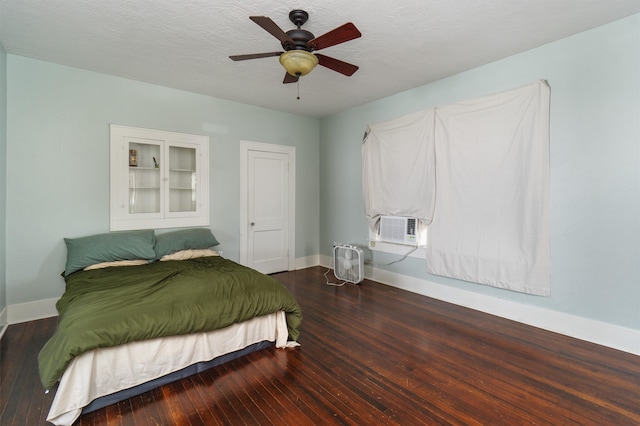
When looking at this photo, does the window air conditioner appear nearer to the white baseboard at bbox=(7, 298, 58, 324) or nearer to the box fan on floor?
the box fan on floor

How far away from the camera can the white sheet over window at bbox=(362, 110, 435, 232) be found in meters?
3.86

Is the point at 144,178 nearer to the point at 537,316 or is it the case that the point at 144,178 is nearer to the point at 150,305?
the point at 150,305

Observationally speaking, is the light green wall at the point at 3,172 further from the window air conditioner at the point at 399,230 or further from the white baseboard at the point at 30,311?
the window air conditioner at the point at 399,230

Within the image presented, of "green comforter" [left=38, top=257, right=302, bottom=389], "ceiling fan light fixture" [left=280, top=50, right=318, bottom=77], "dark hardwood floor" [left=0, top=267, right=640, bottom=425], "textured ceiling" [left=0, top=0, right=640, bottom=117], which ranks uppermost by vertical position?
"textured ceiling" [left=0, top=0, right=640, bottom=117]

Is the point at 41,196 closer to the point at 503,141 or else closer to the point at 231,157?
the point at 231,157

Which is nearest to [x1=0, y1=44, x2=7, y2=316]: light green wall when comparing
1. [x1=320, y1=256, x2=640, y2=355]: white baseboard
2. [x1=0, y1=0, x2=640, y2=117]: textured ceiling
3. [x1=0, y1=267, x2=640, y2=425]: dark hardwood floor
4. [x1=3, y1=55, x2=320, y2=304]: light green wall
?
[x1=3, y1=55, x2=320, y2=304]: light green wall

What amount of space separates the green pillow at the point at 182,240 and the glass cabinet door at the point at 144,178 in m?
0.46

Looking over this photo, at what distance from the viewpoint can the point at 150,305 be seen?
6.82ft

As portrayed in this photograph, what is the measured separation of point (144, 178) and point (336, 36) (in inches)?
124

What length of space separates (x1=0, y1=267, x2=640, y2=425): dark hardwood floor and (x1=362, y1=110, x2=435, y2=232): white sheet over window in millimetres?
1674

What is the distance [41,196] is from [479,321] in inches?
196

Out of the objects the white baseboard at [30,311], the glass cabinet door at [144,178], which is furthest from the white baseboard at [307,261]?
the white baseboard at [30,311]

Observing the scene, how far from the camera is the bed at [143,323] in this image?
1761mm

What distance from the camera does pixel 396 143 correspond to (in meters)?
4.22
